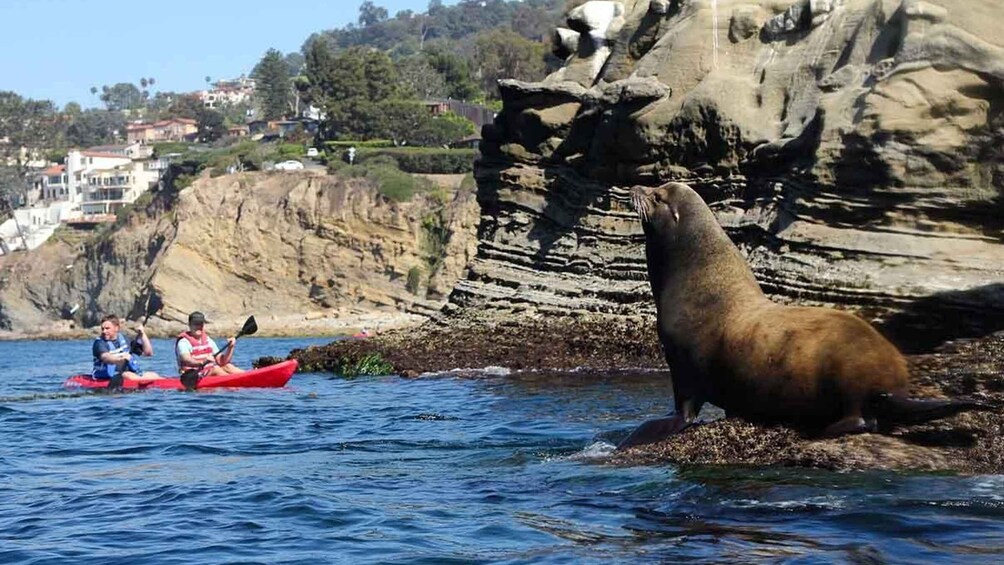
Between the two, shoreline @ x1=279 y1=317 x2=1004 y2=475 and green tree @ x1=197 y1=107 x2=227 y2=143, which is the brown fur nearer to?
shoreline @ x1=279 y1=317 x2=1004 y2=475

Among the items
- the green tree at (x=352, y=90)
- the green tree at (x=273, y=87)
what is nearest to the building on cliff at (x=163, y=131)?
the green tree at (x=273, y=87)

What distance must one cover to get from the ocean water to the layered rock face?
408 centimetres

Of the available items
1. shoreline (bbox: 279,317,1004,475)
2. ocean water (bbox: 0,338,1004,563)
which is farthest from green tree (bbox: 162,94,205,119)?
shoreline (bbox: 279,317,1004,475)

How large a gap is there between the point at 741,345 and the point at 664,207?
1.91m

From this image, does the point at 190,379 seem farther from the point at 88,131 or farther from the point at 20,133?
the point at 88,131

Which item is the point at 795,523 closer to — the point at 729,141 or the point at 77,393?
the point at 729,141

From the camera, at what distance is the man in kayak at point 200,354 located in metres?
19.6

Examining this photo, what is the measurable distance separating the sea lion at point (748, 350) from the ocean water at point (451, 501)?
391mm

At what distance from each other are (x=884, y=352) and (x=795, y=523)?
131 cm

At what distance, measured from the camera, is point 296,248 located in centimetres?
7125

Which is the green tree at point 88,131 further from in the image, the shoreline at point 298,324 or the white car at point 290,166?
the shoreline at point 298,324

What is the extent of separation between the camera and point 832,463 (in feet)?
27.0

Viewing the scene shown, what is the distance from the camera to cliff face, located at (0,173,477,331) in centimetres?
6950

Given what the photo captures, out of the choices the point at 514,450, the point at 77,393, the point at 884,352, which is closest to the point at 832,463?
the point at 884,352
